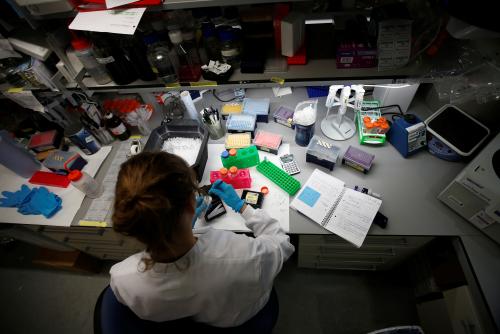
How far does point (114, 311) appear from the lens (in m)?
0.74

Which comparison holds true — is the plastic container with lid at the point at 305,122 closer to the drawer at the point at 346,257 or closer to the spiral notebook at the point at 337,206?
the spiral notebook at the point at 337,206

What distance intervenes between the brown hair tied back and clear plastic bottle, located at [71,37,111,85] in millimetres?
721

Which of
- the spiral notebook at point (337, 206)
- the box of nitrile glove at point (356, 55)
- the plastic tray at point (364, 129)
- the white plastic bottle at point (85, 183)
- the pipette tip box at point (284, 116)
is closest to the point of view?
the box of nitrile glove at point (356, 55)

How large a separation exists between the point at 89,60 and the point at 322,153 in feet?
3.96

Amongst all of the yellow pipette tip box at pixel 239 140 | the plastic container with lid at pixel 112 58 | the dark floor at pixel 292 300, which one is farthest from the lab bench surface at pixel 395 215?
the plastic container with lid at pixel 112 58

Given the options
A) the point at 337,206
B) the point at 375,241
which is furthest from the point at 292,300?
the point at 337,206

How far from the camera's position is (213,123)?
1.44 metres

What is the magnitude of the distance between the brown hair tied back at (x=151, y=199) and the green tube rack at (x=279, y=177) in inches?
25.0

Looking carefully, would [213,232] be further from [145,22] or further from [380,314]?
[380,314]

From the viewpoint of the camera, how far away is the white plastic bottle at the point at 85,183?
124cm

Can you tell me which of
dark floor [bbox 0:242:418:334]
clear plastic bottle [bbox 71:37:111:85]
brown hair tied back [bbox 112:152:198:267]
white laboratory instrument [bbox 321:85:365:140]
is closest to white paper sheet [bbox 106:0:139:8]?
clear plastic bottle [bbox 71:37:111:85]

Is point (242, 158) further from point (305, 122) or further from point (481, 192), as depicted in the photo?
point (481, 192)

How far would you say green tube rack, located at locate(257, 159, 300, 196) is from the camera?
4.11 feet

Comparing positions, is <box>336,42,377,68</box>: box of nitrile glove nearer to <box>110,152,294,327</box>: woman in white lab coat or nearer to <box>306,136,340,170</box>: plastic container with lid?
<box>306,136,340,170</box>: plastic container with lid
